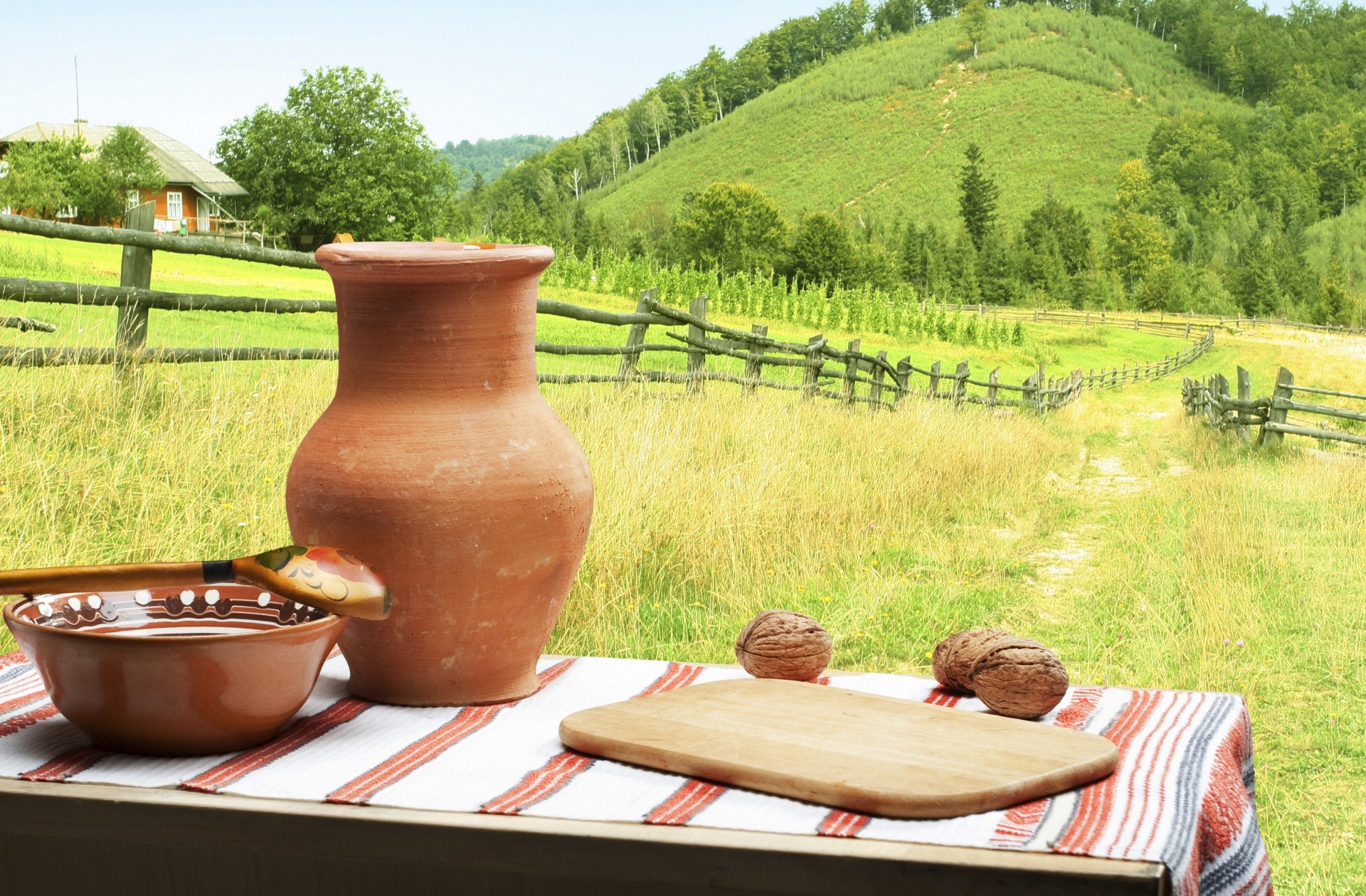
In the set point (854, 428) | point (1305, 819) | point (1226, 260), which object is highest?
point (1226, 260)

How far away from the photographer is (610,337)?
19.8 meters

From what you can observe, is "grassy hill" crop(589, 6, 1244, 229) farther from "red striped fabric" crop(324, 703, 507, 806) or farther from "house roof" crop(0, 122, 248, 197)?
"red striped fabric" crop(324, 703, 507, 806)

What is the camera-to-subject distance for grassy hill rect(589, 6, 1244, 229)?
8019cm

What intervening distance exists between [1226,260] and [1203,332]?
20.1 m

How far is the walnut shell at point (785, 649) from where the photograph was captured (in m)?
1.43

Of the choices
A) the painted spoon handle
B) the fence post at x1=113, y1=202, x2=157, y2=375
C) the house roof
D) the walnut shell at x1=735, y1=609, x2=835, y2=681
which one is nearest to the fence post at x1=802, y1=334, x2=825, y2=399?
the fence post at x1=113, y1=202, x2=157, y2=375

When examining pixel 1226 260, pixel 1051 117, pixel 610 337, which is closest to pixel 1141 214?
pixel 1226 260

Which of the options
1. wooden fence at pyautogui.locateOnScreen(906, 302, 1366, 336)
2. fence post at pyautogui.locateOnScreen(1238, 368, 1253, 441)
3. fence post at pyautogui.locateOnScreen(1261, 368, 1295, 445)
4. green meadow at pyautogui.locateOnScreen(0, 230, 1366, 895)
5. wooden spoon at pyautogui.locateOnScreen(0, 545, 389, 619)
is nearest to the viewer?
wooden spoon at pyautogui.locateOnScreen(0, 545, 389, 619)

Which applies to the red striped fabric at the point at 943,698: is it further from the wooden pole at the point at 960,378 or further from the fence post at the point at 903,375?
the wooden pole at the point at 960,378

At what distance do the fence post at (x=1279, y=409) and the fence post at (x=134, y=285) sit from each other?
36.6 feet

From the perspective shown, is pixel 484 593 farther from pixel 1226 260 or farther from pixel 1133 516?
pixel 1226 260

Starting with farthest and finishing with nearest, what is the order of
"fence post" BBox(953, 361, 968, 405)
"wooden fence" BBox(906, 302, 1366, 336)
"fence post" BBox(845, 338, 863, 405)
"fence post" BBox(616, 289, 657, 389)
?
"wooden fence" BBox(906, 302, 1366, 336) < "fence post" BBox(953, 361, 968, 405) < "fence post" BBox(845, 338, 863, 405) < "fence post" BBox(616, 289, 657, 389)

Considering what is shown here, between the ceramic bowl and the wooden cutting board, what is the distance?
28 centimetres

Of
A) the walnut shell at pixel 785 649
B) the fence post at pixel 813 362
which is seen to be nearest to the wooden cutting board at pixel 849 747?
the walnut shell at pixel 785 649
